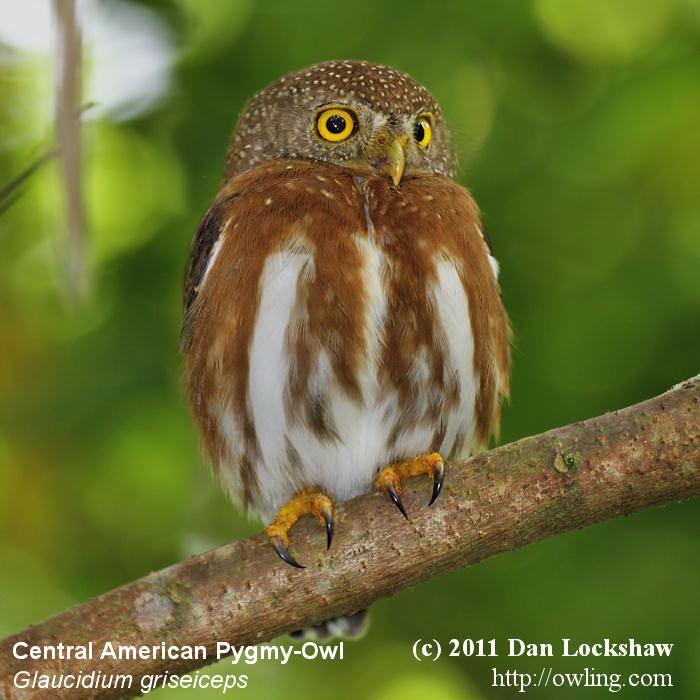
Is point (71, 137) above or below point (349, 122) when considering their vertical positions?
below

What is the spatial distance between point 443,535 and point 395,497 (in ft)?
0.68

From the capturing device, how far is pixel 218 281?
361cm

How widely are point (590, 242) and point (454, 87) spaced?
0.92 m

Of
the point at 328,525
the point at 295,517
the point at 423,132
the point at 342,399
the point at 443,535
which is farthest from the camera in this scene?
the point at 423,132

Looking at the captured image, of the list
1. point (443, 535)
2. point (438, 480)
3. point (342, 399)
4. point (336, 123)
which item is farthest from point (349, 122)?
point (443, 535)

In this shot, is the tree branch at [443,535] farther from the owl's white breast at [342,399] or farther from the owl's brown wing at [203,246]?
the owl's brown wing at [203,246]

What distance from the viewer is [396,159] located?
12.5ft

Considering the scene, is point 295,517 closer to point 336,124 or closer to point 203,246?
point 203,246

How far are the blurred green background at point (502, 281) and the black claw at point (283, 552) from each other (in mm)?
1323

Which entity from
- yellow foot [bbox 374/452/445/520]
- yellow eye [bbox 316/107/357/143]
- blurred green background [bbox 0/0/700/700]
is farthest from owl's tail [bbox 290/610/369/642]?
yellow eye [bbox 316/107/357/143]

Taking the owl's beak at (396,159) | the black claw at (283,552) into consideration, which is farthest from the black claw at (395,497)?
the owl's beak at (396,159)

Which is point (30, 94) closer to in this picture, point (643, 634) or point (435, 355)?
point (435, 355)

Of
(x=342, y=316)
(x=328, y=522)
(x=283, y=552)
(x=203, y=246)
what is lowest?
(x=283, y=552)

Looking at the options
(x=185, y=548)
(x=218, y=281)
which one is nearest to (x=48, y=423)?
(x=185, y=548)
